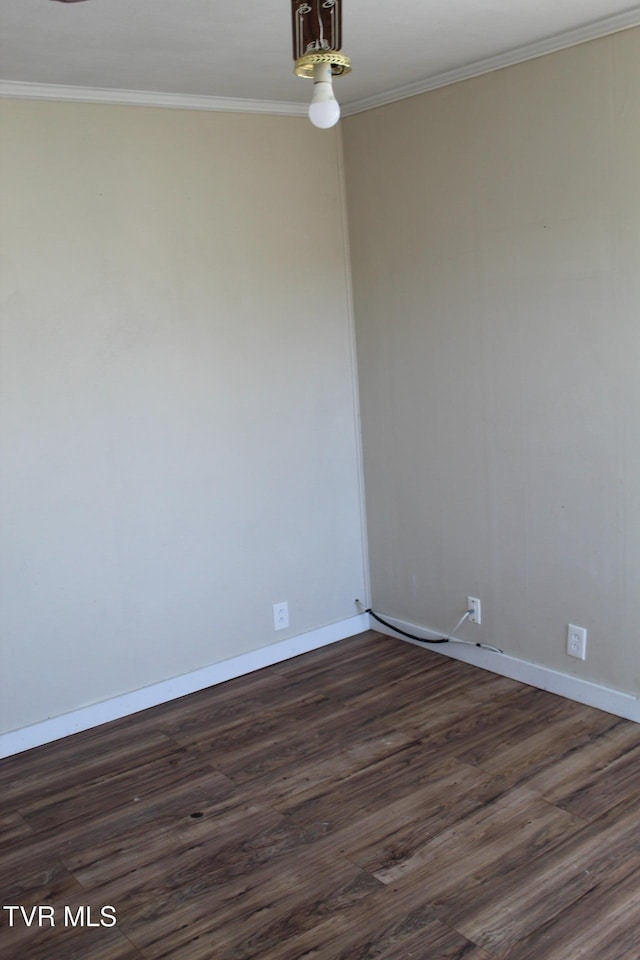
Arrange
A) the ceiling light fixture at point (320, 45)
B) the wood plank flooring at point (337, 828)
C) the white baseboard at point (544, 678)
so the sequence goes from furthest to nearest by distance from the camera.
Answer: the white baseboard at point (544, 678), the wood plank flooring at point (337, 828), the ceiling light fixture at point (320, 45)

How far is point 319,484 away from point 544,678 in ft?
4.44

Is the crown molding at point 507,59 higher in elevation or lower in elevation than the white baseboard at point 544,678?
higher

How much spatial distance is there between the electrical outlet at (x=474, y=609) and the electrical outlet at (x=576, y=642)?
475 millimetres

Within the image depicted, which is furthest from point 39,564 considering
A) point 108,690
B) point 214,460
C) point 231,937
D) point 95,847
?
point 231,937

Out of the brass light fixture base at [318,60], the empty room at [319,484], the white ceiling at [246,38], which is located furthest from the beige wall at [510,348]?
the brass light fixture base at [318,60]

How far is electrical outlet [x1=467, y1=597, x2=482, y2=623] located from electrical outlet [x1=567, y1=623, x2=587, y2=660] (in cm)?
48

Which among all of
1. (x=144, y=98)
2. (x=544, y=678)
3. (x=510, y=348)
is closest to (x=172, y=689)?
(x=544, y=678)

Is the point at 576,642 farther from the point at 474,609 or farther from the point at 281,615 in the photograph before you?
the point at 281,615

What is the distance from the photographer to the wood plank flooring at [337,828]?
2.28m

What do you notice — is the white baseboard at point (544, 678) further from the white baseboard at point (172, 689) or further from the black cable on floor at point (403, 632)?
the white baseboard at point (172, 689)

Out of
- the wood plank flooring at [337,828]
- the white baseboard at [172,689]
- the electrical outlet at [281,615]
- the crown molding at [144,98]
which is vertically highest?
the crown molding at [144,98]

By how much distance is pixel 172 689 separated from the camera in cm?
375

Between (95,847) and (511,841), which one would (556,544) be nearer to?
(511,841)

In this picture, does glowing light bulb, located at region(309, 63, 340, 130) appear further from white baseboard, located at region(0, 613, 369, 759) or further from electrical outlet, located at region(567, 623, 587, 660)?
white baseboard, located at region(0, 613, 369, 759)
